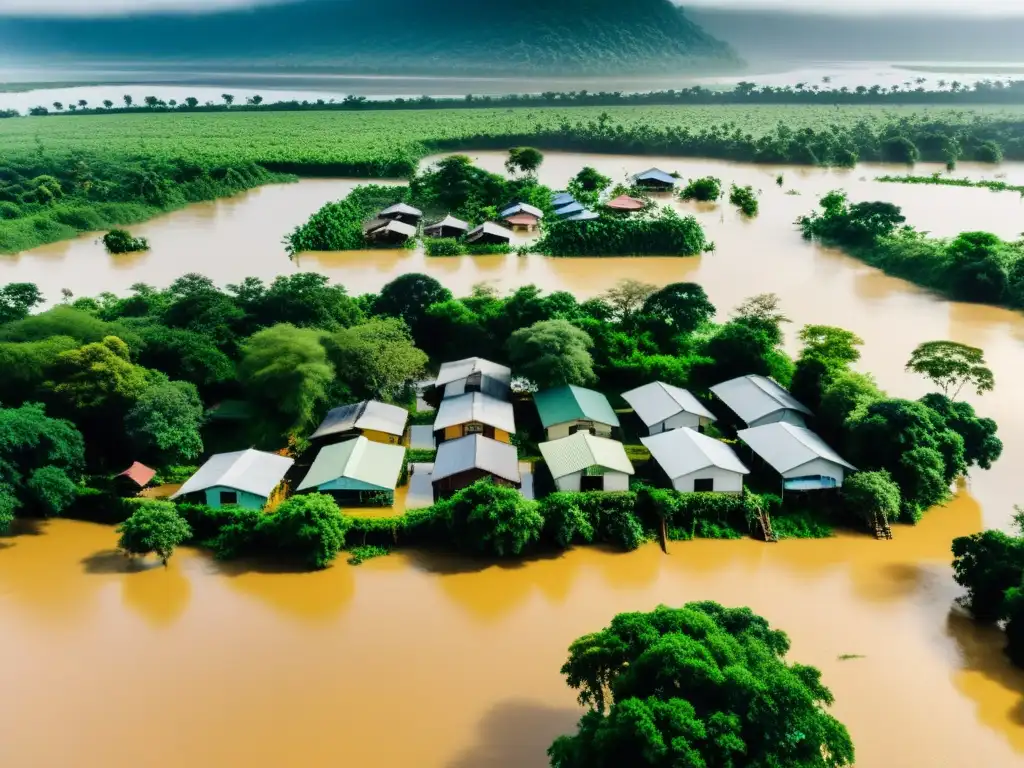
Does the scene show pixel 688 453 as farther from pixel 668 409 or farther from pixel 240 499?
pixel 240 499

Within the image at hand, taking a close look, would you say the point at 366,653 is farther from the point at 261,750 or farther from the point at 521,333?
the point at 521,333

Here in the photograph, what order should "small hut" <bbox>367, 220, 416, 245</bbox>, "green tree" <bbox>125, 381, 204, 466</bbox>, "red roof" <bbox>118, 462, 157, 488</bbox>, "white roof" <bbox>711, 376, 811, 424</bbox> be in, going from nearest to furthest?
"red roof" <bbox>118, 462, 157, 488</bbox>
"green tree" <bbox>125, 381, 204, 466</bbox>
"white roof" <bbox>711, 376, 811, 424</bbox>
"small hut" <bbox>367, 220, 416, 245</bbox>

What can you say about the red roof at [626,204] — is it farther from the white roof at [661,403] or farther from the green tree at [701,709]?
the green tree at [701,709]

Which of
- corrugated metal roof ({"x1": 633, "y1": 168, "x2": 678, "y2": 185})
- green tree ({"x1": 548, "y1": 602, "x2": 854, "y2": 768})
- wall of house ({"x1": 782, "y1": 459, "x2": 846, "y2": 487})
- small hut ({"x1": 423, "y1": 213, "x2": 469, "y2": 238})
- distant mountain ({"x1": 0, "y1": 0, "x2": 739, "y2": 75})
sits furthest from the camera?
distant mountain ({"x1": 0, "y1": 0, "x2": 739, "y2": 75})

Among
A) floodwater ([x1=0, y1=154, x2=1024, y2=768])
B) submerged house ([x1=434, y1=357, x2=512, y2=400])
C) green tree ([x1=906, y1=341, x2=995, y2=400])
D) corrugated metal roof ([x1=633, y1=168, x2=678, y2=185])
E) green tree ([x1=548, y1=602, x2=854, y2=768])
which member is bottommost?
floodwater ([x1=0, y1=154, x2=1024, y2=768])

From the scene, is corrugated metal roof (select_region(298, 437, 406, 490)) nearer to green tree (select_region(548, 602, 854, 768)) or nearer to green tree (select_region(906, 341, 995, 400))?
green tree (select_region(548, 602, 854, 768))

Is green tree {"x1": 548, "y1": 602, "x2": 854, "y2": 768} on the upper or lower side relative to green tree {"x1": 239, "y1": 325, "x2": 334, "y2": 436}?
upper

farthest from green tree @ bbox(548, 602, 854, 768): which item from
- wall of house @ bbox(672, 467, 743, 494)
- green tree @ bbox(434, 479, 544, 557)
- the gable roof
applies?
the gable roof
